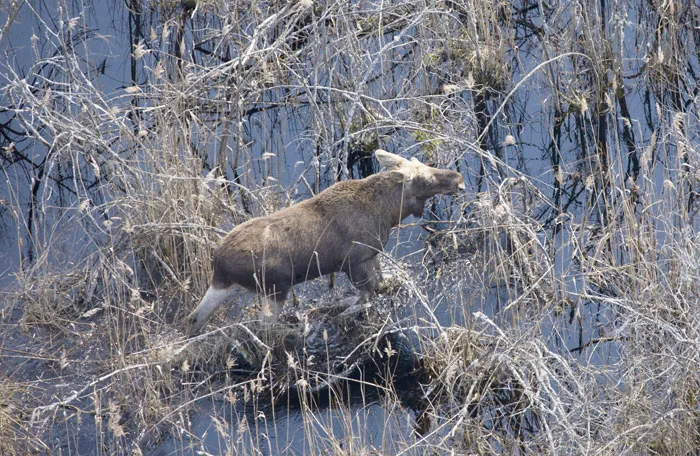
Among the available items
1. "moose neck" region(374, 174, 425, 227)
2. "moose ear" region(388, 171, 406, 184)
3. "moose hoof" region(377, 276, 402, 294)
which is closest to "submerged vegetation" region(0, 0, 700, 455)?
"moose hoof" region(377, 276, 402, 294)

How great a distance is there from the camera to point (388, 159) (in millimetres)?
7840

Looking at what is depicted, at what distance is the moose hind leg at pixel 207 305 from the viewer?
7320 millimetres

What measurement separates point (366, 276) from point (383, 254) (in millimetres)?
215

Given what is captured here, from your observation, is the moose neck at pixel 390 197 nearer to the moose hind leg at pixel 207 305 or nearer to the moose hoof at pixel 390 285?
the moose hoof at pixel 390 285

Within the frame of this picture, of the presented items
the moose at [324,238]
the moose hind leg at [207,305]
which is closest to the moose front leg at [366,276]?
the moose at [324,238]

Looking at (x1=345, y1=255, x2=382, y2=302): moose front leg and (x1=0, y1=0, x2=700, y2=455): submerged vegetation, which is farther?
(x1=345, y1=255, x2=382, y2=302): moose front leg

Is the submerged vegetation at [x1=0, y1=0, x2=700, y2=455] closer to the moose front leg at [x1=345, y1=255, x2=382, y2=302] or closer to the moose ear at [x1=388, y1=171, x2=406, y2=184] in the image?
the moose front leg at [x1=345, y1=255, x2=382, y2=302]

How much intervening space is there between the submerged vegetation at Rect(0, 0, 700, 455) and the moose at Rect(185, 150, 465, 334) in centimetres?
29

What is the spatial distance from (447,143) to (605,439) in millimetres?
3844

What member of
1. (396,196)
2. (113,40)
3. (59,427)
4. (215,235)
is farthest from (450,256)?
(113,40)

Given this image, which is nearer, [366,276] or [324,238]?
[324,238]

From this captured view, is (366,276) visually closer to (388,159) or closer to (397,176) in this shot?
(397,176)

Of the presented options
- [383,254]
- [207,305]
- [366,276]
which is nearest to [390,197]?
[383,254]

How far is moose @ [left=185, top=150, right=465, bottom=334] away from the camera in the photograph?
7133 millimetres
